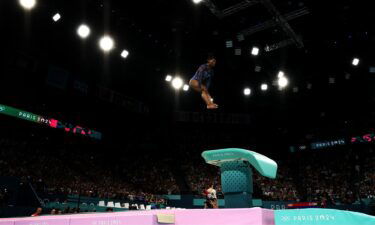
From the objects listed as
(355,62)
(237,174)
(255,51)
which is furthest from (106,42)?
(355,62)

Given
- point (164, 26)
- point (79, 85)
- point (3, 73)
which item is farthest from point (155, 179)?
point (164, 26)

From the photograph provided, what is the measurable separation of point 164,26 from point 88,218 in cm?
1179

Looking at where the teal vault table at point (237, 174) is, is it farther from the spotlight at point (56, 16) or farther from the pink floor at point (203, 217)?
the spotlight at point (56, 16)

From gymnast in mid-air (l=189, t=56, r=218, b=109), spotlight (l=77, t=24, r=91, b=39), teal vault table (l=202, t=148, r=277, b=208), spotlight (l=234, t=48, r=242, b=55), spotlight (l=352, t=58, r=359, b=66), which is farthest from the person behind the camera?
spotlight (l=352, t=58, r=359, b=66)

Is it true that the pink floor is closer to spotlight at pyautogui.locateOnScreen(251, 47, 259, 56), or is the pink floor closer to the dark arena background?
the dark arena background

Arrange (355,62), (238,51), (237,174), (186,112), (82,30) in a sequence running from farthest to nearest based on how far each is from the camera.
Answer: (186,112) → (355,62) → (238,51) → (82,30) → (237,174)

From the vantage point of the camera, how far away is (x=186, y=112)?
31.0 metres

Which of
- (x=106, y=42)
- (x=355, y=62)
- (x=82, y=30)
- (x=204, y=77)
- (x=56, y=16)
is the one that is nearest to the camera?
(x=204, y=77)

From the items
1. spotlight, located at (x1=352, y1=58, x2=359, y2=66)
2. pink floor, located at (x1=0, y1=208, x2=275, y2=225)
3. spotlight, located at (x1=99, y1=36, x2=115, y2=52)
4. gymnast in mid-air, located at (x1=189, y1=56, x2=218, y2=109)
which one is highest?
spotlight, located at (x1=352, y1=58, x2=359, y2=66)

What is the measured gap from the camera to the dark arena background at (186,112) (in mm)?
7250

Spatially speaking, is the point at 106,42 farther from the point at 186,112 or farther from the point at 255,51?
the point at 186,112

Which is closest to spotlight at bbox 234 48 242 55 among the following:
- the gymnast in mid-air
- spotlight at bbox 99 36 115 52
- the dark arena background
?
the dark arena background

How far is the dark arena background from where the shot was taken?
725 cm

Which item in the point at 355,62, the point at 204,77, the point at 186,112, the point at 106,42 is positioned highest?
the point at 186,112
